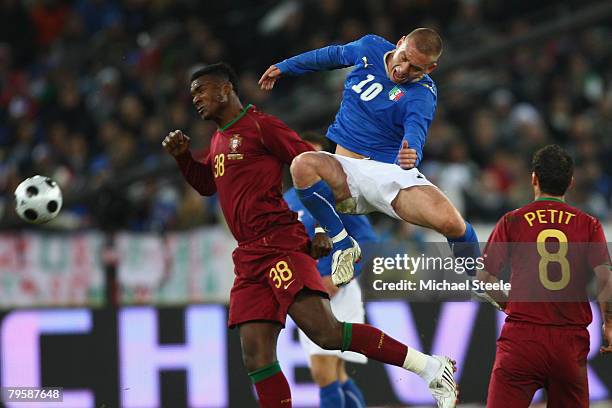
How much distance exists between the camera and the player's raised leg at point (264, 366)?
6.18 meters

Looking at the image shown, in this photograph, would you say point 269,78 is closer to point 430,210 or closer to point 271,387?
point 430,210

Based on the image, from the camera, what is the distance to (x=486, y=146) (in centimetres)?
1231

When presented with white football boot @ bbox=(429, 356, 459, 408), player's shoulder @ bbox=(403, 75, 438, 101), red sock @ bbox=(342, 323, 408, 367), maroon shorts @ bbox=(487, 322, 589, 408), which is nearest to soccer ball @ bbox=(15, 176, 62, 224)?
red sock @ bbox=(342, 323, 408, 367)

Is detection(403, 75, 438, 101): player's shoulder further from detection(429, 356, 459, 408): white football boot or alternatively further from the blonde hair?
detection(429, 356, 459, 408): white football boot

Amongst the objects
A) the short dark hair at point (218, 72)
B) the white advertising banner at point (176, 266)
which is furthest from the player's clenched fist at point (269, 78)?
the white advertising banner at point (176, 266)

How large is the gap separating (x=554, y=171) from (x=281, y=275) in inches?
59.0

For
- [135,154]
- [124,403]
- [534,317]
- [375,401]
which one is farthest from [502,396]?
[135,154]

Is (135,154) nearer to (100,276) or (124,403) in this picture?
(100,276)

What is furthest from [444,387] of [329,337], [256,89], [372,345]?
[256,89]

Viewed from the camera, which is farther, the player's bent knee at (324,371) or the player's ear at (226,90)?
the player's bent knee at (324,371)

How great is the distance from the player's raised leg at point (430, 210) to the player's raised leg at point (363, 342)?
0.65 meters

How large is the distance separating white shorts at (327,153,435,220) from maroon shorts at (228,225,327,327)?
47cm

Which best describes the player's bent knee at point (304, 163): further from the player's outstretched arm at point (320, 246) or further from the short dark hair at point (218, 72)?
the short dark hair at point (218, 72)

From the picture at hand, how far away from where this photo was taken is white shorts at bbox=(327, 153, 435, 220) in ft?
21.3
